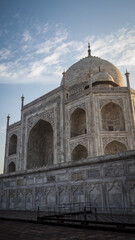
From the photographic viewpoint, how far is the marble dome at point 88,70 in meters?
25.8

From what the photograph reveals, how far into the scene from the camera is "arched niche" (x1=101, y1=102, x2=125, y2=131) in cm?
1795

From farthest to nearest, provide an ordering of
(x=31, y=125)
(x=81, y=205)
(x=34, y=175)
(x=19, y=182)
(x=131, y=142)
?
(x=31, y=125) → (x=131, y=142) → (x=19, y=182) → (x=34, y=175) → (x=81, y=205)

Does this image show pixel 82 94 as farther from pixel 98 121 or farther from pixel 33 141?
pixel 33 141

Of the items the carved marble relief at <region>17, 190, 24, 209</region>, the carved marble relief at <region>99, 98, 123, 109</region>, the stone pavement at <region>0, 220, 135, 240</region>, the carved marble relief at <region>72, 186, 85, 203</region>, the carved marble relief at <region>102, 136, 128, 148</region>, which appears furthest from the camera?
the carved marble relief at <region>99, 98, 123, 109</region>

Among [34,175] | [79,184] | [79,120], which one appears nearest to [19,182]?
[34,175]

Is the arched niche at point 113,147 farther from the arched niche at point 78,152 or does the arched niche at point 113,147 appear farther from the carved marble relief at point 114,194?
the carved marble relief at point 114,194

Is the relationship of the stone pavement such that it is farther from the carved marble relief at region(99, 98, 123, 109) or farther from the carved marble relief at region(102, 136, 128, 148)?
the carved marble relief at region(99, 98, 123, 109)

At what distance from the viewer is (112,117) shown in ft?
61.2

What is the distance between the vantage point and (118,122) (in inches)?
715

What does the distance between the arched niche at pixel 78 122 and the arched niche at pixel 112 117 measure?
198 cm

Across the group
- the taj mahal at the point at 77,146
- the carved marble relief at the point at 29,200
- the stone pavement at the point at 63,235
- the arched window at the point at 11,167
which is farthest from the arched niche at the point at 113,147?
the arched window at the point at 11,167

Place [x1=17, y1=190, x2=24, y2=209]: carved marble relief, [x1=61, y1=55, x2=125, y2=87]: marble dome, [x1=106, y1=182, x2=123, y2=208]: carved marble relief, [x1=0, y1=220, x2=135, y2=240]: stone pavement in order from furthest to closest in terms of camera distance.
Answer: [x1=61, y1=55, x2=125, y2=87]: marble dome → [x1=17, y1=190, x2=24, y2=209]: carved marble relief → [x1=106, y1=182, x2=123, y2=208]: carved marble relief → [x1=0, y1=220, x2=135, y2=240]: stone pavement

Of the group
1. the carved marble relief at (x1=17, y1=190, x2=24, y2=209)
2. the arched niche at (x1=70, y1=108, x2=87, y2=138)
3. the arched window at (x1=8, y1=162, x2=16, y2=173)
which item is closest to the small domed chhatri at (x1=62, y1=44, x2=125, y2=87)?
the arched niche at (x1=70, y1=108, x2=87, y2=138)

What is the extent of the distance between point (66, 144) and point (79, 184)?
8211 mm
